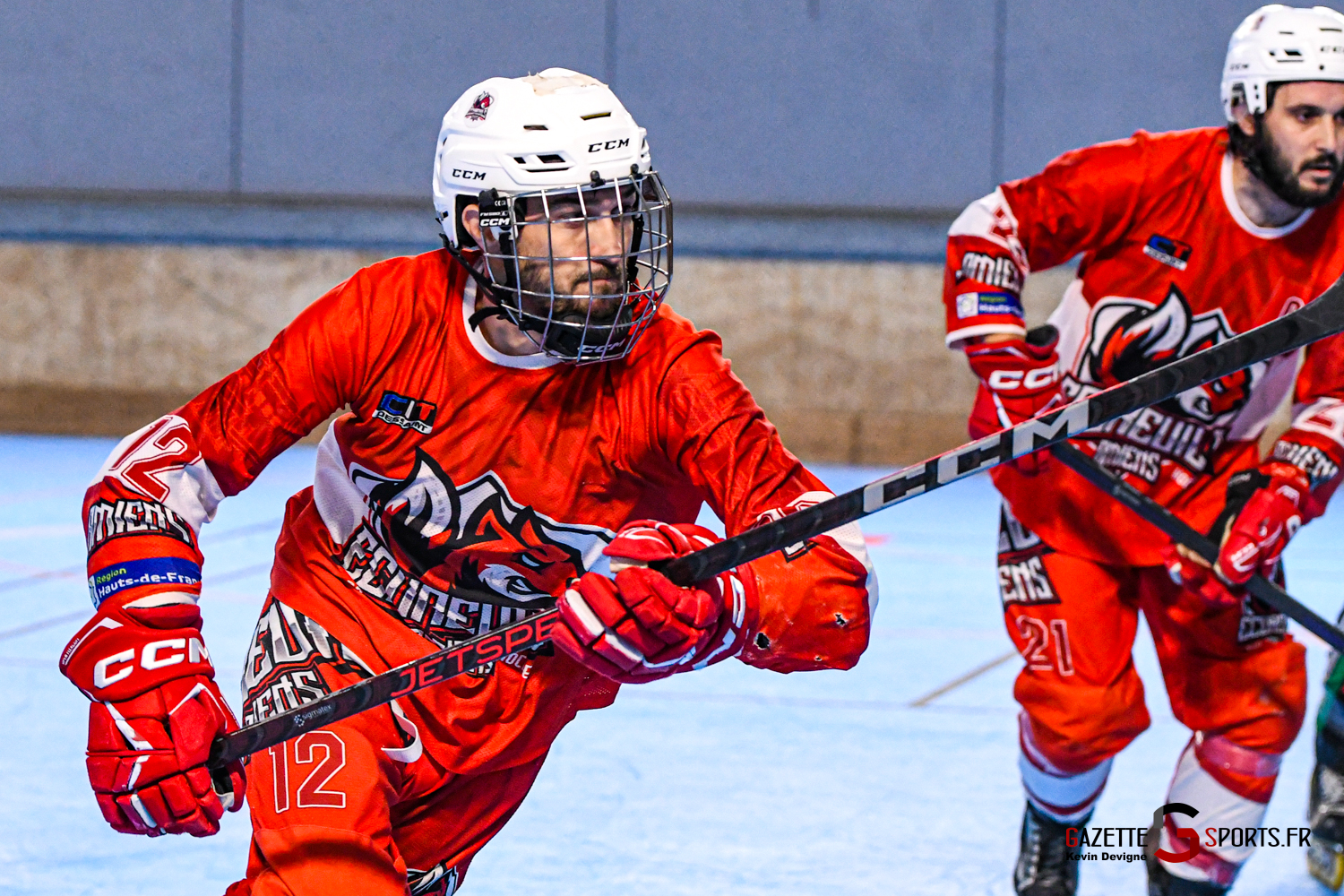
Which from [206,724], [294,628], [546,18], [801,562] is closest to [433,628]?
[294,628]

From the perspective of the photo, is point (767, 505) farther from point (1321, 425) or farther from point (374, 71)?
point (374, 71)

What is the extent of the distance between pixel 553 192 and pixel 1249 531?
5.31 feet

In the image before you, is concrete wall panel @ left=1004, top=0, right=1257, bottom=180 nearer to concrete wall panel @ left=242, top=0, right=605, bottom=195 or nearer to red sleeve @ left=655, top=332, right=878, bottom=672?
concrete wall panel @ left=242, top=0, right=605, bottom=195

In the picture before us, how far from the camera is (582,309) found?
2.20 metres

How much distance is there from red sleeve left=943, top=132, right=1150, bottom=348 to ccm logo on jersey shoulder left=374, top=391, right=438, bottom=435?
134 cm

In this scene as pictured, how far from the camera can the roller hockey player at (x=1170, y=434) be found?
3129 mm

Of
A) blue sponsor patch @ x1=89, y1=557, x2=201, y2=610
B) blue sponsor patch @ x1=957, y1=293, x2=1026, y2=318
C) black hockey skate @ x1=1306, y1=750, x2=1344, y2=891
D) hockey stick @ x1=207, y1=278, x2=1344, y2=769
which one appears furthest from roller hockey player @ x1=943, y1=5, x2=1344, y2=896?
blue sponsor patch @ x1=89, y1=557, x2=201, y2=610

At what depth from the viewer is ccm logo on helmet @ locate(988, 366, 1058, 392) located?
123 inches

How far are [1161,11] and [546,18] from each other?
3.58 meters

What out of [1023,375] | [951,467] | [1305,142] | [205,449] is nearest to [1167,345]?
[1023,375]

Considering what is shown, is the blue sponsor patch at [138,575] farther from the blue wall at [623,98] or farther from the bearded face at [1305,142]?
the blue wall at [623,98]

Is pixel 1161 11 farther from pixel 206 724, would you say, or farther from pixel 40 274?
pixel 206 724

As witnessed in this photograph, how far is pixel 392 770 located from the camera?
2.32 m

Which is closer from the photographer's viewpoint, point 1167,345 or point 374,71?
point 1167,345
